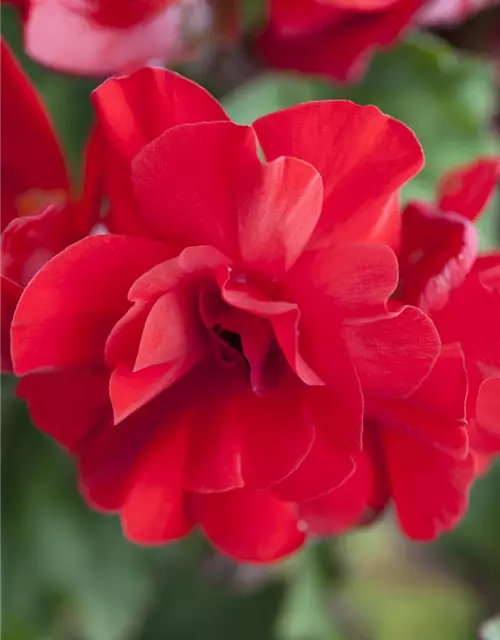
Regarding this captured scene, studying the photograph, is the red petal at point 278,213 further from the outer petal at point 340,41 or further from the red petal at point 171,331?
the outer petal at point 340,41

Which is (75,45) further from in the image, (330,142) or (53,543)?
(53,543)

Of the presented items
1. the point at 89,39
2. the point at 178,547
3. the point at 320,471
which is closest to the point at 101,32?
the point at 89,39

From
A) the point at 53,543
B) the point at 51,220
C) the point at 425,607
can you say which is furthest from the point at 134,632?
the point at 51,220

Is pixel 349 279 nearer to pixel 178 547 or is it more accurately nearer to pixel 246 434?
pixel 246 434

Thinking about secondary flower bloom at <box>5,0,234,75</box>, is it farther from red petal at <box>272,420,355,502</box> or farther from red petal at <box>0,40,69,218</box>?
red petal at <box>272,420,355,502</box>

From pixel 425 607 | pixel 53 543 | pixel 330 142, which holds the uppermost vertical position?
pixel 330 142

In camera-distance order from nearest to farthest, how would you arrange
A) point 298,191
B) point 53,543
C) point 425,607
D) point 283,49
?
1. point 298,191
2. point 283,49
3. point 53,543
4. point 425,607

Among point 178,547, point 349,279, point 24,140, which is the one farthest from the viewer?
point 178,547

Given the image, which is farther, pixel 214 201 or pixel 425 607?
pixel 425 607
